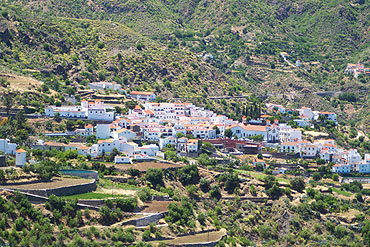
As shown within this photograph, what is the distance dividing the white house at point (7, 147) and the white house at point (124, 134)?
1434cm

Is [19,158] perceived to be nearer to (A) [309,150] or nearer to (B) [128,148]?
(B) [128,148]

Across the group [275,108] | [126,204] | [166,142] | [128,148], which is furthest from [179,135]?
[275,108]

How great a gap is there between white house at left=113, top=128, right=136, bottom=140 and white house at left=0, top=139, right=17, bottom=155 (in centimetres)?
1434

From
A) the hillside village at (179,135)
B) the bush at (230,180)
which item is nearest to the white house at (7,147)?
the hillside village at (179,135)

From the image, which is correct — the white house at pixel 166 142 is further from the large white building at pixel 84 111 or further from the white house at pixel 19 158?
the white house at pixel 19 158

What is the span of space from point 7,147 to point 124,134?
16.6m

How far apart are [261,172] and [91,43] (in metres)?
50.9

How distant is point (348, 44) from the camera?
151750mm

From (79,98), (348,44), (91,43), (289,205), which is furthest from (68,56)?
(348,44)

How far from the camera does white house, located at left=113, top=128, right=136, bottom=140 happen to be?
8006cm

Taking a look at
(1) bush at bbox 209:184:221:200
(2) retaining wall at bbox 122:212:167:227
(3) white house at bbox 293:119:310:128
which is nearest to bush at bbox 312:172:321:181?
(1) bush at bbox 209:184:221:200

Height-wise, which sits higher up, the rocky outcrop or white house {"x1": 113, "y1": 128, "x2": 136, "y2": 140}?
the rocky outcrop

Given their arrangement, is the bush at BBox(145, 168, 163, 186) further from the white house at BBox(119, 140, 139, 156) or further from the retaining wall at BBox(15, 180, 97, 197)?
the retaining wall at BBox(15, 180, 97, 197)

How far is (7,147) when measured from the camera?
2653 inches
